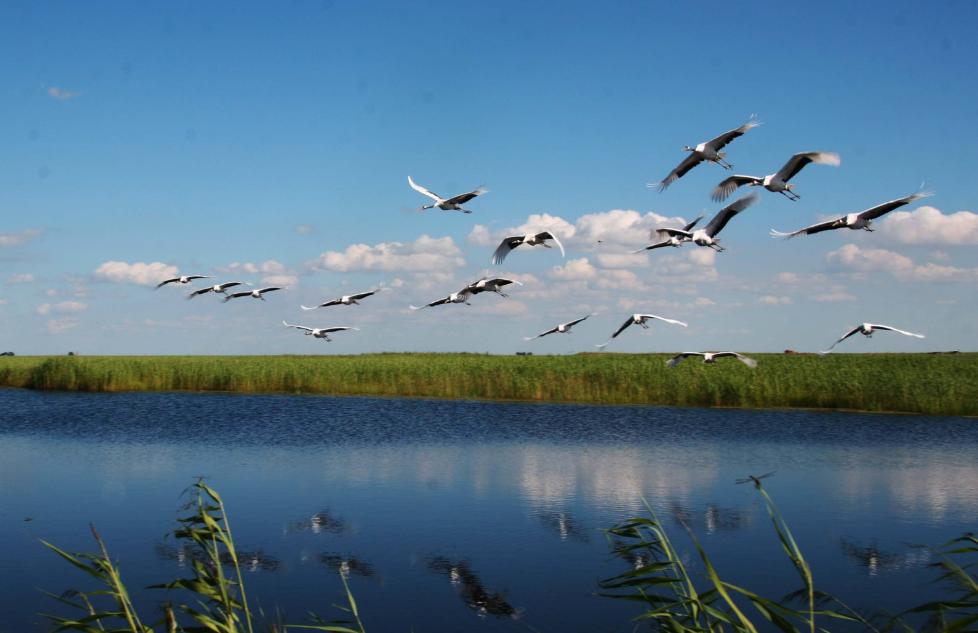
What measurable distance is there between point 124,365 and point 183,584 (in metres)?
41.1

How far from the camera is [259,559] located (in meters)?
9.98

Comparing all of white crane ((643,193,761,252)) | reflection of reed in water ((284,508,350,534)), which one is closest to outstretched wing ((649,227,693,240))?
white crane ((643,193,761,252))

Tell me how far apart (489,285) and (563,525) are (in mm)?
3977

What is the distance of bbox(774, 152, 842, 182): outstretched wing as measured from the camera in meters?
9.29

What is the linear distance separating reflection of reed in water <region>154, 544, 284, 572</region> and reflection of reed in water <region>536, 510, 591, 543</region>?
4.04 m

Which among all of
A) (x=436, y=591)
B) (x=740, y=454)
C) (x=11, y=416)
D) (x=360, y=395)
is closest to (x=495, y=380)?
(x=360, y=395)

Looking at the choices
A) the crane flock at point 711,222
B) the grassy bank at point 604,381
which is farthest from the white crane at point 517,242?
the grassy bank at point 604,381

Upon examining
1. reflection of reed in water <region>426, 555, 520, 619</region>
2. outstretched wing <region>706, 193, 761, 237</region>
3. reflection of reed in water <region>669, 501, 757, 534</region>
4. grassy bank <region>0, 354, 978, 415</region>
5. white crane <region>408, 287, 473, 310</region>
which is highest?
outstretched wing <region>706, 193, 761, 237</region>

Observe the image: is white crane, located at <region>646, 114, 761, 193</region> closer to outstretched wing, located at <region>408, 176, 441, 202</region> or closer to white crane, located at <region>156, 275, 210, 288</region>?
outstretched wing, located at <region>408, 176, 441, 202</region>

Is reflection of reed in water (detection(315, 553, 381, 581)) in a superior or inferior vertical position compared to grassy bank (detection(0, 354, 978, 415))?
inferior

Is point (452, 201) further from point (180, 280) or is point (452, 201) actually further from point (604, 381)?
point (604, 381)

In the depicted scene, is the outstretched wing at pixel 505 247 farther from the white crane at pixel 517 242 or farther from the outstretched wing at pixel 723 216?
the outstretched wing at pixel 723 216

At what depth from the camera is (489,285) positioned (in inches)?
508

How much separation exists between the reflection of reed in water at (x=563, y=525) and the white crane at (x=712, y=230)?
4.30 m
